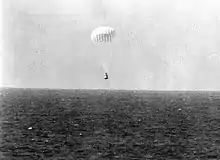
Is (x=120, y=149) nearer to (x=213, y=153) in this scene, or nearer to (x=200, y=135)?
(x=213, y=153)

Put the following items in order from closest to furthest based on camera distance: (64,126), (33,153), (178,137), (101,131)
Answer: (33,153) < (178,137) < (101,131) < (64,126)

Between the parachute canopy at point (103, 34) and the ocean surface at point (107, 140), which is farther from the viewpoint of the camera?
the parachute canopy at point (103, 34)

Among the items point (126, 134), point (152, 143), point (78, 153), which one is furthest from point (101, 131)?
point (78, 153)

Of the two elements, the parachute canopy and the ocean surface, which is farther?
the parachute canopy

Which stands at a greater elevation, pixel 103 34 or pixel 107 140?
pixel 103 34

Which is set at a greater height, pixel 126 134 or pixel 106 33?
pixel 106 33

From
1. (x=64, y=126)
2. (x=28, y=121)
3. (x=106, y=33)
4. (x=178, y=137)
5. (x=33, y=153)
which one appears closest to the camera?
(x=33, y=153)

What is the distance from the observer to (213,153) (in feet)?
227

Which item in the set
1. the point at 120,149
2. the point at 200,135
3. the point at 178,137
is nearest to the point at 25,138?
the point at 120,149

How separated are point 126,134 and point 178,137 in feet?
36.8

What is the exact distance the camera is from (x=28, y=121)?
109312 mm

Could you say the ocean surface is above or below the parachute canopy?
below

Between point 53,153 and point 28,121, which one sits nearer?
point 53,153

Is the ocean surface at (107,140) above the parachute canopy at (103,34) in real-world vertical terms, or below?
below
